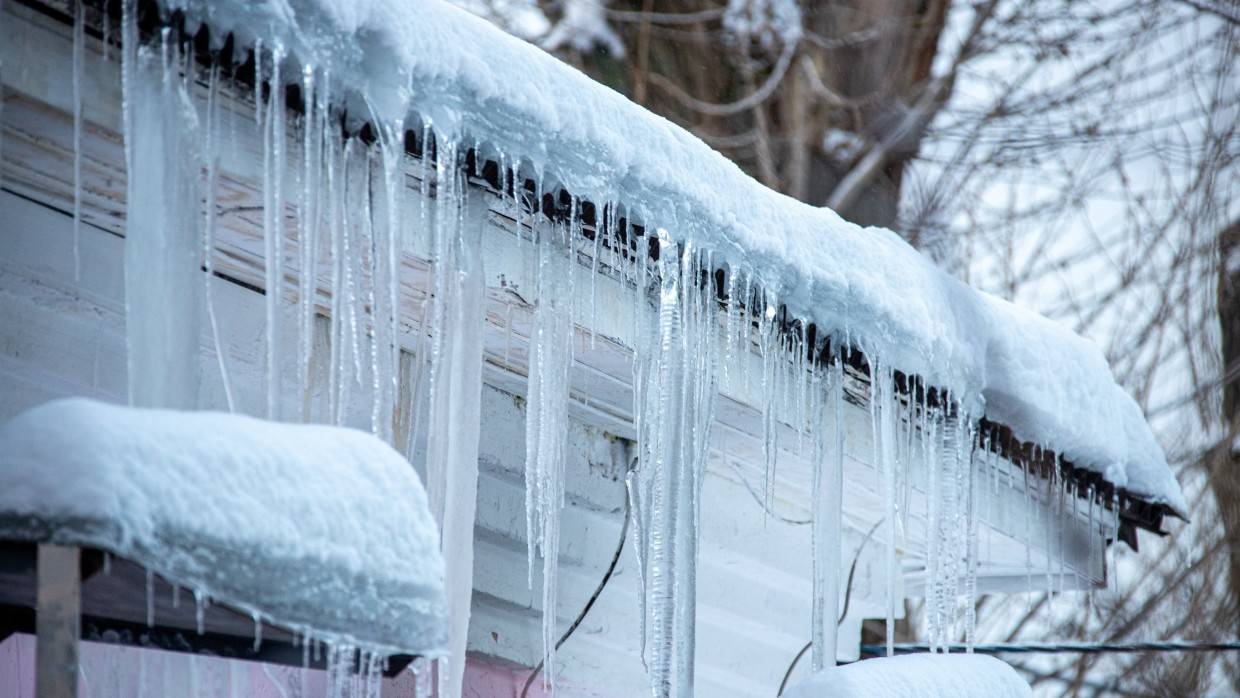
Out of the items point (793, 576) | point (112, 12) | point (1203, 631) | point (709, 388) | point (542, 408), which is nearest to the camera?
point (112, 12)

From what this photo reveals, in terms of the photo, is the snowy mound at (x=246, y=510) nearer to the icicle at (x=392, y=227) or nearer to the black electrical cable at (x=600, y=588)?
the icicle at (x=392, y=227)

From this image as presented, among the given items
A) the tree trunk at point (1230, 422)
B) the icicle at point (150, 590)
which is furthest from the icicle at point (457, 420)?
the tree trunk at point (1230, 422)

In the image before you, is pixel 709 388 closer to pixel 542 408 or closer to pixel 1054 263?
pixel 542 408

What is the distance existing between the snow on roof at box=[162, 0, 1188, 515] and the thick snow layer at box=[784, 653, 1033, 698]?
23.4 inches

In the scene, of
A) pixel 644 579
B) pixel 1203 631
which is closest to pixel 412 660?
pixel 644 579

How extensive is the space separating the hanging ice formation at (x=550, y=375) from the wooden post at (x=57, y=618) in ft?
3.86

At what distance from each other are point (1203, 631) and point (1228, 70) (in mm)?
4235

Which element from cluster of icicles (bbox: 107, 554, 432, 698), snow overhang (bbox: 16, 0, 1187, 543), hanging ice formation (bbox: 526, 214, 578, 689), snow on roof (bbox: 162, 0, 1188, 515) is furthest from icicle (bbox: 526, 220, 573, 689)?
cluster of icicles (bbox: 107, 554, 432, 698)

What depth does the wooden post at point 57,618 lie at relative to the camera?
1537 mm

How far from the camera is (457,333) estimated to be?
2.63 meters

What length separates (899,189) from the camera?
11.7 meters

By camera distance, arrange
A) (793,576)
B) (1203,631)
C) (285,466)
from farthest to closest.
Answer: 1. (1203,631)
2. (793,576)
3. (285,466)

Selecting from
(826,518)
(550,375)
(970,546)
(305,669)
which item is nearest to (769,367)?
(550,375)

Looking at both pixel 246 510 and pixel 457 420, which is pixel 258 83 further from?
pixel 457 420
